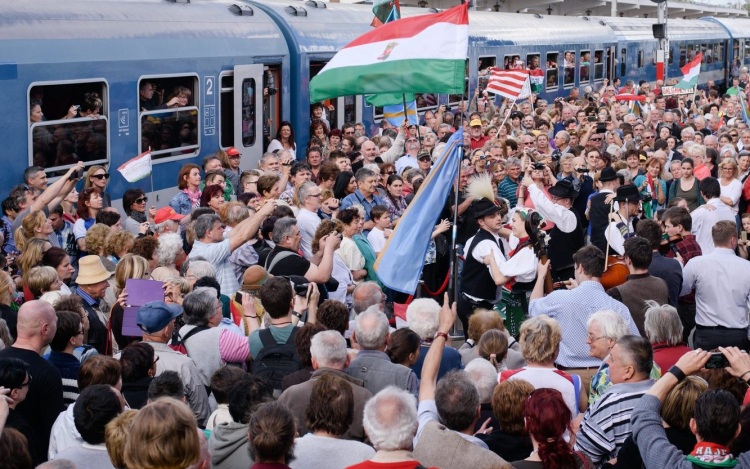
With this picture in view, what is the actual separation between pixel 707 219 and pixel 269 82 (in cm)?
686

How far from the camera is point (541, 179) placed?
34.0ft

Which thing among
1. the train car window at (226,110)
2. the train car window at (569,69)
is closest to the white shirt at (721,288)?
the train car window at (226,110)

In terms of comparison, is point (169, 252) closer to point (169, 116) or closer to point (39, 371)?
point (39, 371)

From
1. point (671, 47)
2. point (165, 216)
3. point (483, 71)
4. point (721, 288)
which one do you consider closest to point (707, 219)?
point (721, 288)

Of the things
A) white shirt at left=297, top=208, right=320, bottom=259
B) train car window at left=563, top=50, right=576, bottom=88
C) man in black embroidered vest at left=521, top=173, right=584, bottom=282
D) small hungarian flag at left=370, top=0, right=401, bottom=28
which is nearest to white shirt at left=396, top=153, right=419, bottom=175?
small hungarian flag at left=370, top=0, right=401, bottom=28

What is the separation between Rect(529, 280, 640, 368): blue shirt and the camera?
6.62m

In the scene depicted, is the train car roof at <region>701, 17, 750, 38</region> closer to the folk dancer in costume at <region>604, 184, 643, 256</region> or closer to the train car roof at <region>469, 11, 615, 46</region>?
the train car roof at <region>469, 11, 615, 46</region>

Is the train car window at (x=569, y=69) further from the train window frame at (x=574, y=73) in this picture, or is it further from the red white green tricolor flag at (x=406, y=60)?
the red white green tricolor flag at (x=406, y=60)

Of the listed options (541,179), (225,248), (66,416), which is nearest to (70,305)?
(66,416)

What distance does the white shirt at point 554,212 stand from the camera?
9297mm

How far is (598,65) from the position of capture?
28.2m

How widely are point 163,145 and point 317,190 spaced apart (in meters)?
3.31

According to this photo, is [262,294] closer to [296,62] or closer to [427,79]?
[427,79]

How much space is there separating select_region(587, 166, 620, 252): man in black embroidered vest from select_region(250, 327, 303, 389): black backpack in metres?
4.97
